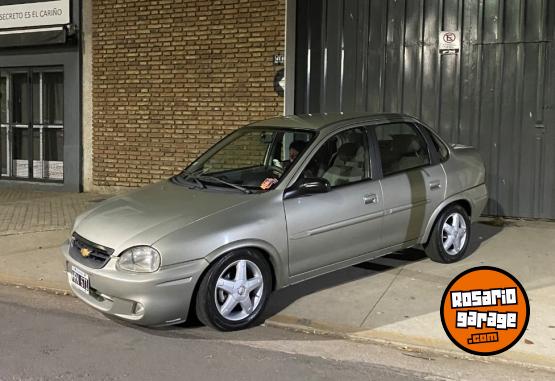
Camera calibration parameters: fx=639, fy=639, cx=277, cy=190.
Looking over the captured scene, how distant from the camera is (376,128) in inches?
236

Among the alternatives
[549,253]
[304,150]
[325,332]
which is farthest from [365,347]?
[549,253]

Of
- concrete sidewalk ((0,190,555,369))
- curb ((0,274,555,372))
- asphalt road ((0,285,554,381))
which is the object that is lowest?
asphalt road ((0,285,554,381))

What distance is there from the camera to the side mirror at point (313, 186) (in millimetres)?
5102

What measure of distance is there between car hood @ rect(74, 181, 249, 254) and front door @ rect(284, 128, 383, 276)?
1.71 ft

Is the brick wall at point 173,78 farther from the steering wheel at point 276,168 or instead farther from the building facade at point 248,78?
the steering wheel at point 276,168

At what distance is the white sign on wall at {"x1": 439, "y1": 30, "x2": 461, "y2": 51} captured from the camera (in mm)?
9328

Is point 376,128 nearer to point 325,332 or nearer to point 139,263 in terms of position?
point 325,332

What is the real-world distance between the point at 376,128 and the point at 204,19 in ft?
18.8

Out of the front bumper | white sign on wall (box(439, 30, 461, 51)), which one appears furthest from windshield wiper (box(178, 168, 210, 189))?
white sign on wall (box(439, 30, 461, 51))

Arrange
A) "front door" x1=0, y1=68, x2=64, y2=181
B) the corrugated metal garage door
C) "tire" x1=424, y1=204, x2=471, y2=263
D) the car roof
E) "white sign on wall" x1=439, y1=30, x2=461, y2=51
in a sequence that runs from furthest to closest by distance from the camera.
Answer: "front door" x1=0, y1=68, x2=64, y2=181 < "white sign on wall" x1=439, y1=30, x2=461, y2=51 < the corrugated metal garage door < "tire" x1=424, y1=204, x2=471, y2=263 < the car roof

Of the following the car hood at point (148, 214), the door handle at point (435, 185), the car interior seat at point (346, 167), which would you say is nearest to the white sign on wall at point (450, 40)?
the door handle at point (435, 185)

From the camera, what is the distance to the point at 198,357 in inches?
173

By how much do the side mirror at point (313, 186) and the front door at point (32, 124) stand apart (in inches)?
337

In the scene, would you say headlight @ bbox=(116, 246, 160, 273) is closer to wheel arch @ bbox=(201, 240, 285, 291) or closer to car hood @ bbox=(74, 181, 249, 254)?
car hood @ bbox=(74, 181, 249, 254)
